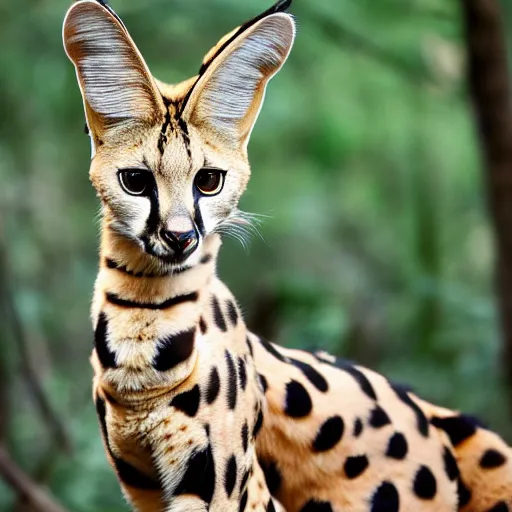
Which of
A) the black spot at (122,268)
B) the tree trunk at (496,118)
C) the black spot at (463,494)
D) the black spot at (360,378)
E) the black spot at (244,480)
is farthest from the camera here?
the tree trunk at (496,118)

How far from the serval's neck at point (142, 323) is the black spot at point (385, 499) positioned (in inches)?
39.0

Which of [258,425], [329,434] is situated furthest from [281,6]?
[329,434]

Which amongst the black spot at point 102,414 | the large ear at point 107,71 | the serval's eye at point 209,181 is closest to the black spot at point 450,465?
the black spot at point 102,414

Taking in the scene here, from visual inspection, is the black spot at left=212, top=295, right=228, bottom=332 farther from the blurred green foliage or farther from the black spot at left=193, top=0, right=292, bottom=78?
the blurred green foliage

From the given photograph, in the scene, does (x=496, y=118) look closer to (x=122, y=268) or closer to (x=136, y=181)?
(x=122, y=268)

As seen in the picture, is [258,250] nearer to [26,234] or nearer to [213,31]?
[26,234]

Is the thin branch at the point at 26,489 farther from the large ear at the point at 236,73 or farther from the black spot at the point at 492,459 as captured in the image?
the large ear at the point at 236,73

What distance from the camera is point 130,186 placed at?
267cm

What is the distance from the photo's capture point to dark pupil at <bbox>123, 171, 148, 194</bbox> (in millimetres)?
2670

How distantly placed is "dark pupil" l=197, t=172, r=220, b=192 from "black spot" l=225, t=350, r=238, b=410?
59 centimetres

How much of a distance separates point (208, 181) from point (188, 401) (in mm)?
685

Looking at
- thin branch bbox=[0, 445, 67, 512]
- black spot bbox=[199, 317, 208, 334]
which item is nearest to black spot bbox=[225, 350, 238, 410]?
black spot bbox=[199, 317, 208, 334]

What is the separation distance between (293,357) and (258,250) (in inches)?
439

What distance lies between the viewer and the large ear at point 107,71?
8.59 feet
